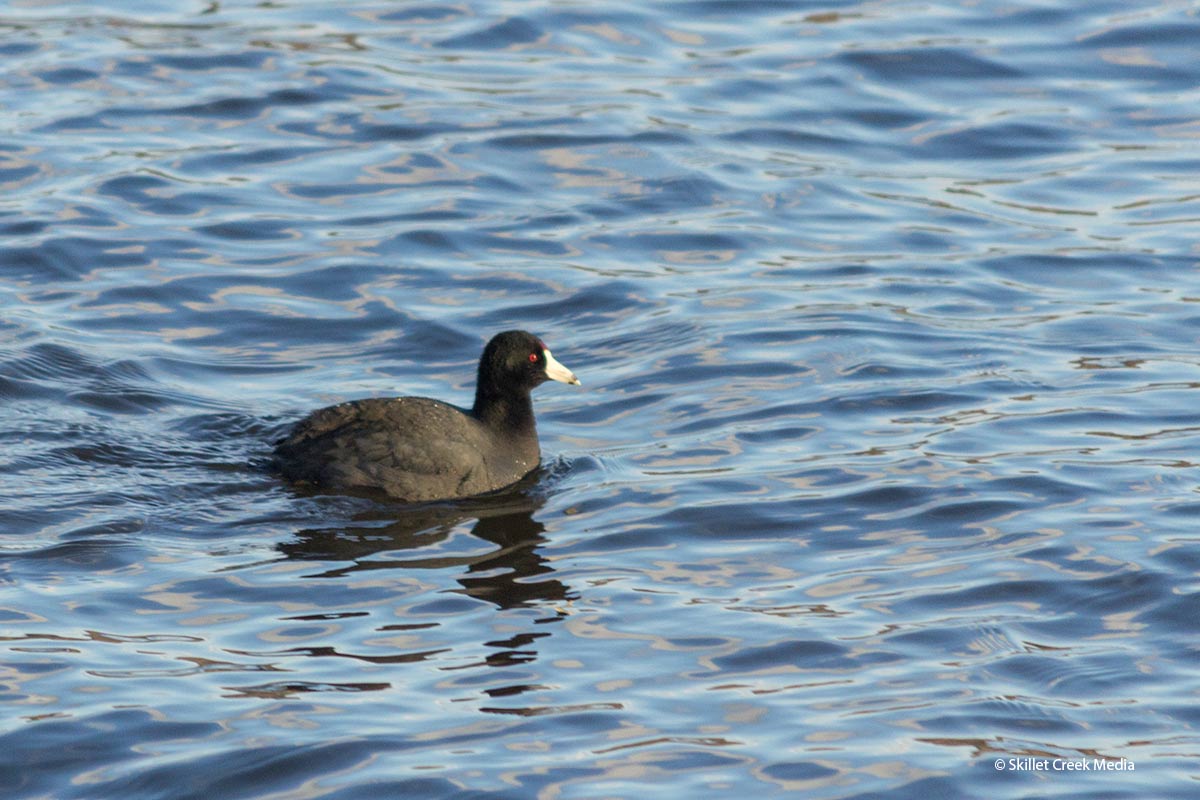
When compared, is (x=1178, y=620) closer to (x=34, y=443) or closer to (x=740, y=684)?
(x=740, y=684)

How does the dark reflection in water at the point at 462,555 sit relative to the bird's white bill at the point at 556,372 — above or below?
below

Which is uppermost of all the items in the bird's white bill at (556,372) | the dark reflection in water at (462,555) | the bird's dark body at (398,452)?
the bird's white bill at (556,372)

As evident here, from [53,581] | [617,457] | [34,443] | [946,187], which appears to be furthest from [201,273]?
[946,187]

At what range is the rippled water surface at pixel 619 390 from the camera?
752 cm

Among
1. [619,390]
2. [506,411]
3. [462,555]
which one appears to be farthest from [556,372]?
[462,555]

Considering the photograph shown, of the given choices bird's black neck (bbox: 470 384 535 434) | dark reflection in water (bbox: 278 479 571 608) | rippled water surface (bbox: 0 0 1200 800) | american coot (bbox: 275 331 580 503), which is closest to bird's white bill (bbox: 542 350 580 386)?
american coot (bbox: 275 331 580 503)

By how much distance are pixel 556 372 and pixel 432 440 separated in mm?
988

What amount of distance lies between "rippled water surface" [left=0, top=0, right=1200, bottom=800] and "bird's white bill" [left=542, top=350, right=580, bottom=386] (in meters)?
0.51

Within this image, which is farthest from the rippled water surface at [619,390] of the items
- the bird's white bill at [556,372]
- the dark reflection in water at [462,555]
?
the bird's white bill at [556,372]

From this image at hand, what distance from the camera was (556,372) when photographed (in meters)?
10.9

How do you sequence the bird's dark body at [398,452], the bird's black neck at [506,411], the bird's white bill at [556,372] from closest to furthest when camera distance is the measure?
1. the bird's dark body at [398,452]
2. the bird's black neck at [506,411]
3. the bird's white bill at [556,372]

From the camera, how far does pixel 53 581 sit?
28.9 ft

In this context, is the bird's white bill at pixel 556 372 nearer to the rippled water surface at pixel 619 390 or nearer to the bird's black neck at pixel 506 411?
the bird's black neck at pixel 506 411

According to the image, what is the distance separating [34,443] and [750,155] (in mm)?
7446
